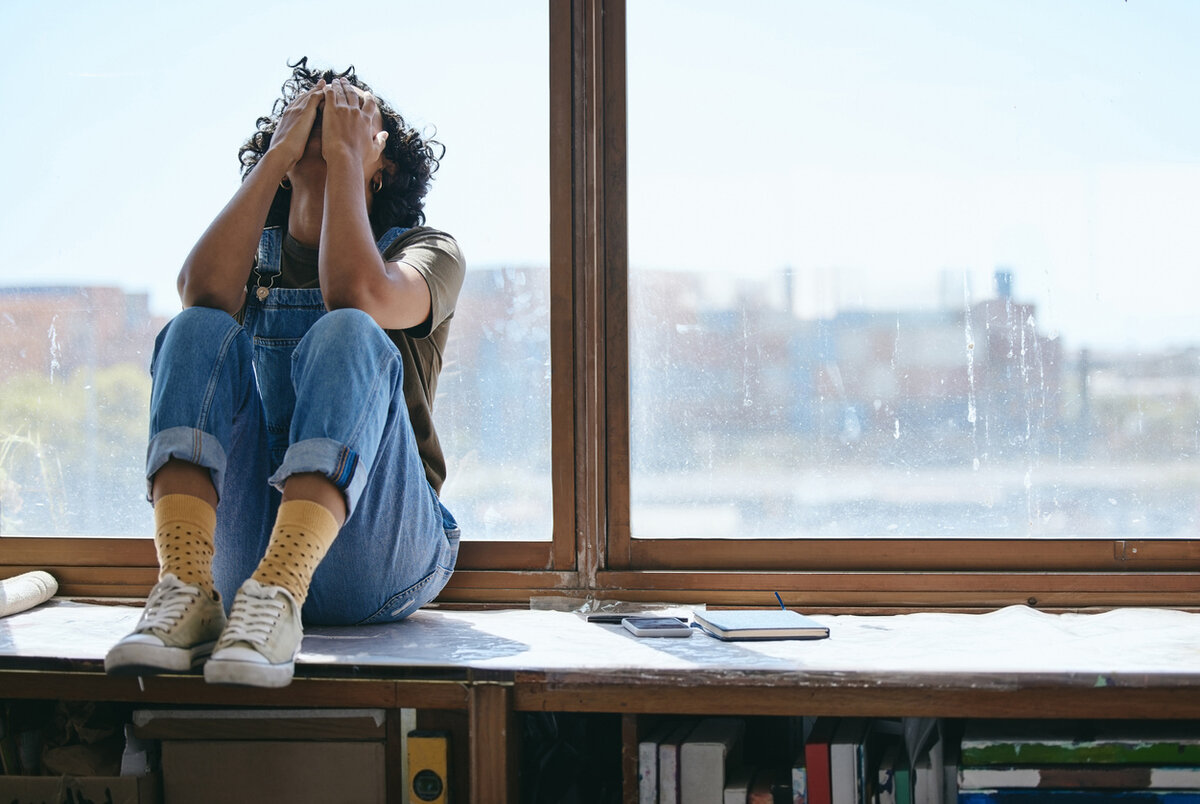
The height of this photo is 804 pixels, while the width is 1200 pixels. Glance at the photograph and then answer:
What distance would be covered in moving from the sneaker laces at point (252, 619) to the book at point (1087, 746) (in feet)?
2.77

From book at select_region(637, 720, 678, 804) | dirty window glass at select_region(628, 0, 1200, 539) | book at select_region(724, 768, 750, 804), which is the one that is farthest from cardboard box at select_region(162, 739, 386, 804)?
dirty window glass at select_region(628, 0, 1200, 539)

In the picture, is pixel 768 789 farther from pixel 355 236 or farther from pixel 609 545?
pixel 355 236

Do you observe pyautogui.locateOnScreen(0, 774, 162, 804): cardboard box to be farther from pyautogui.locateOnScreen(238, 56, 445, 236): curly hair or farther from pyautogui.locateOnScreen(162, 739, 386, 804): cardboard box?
pyautogui.locateOnScreen(238, 56, 445, 236): curly hair

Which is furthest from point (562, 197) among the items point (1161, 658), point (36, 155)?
point (1161, 658)

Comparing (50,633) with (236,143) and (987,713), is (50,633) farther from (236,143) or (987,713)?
(987,713)

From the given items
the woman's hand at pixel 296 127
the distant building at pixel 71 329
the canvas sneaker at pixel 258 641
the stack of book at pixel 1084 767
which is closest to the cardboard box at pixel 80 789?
the canvas sneaker at pixel 258 641

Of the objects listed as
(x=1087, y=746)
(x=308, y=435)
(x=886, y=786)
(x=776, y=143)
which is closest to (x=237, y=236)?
(x=308, y=435)

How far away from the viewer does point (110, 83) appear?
1907 millimetres

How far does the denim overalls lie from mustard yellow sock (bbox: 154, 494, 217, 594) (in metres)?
0.05

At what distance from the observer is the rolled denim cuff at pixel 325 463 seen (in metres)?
1.17

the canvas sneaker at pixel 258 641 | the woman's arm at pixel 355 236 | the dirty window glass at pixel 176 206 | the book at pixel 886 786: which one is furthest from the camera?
the dirty window glass at pixel 176 206

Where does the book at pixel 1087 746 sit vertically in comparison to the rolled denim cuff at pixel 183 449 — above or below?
below

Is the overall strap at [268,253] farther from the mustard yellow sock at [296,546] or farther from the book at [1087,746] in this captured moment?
the book at [1087,746]

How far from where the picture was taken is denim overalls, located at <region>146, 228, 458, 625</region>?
122cm
